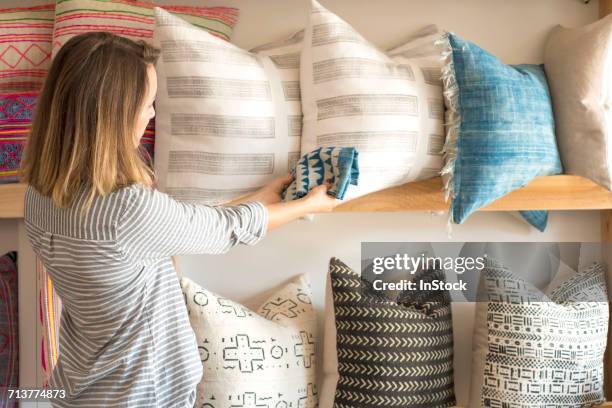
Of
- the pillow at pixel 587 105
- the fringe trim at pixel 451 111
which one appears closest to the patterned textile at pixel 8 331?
the fringe trim at pixel 451 111

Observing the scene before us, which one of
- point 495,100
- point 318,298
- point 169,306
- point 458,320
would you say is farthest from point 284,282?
point 495,100

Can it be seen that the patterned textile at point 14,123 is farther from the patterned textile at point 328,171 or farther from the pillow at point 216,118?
the patterned textile at point 328,171

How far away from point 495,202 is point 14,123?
103 centimetres

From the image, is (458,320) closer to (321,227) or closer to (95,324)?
(321,227)

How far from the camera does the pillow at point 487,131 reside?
1.42 meters

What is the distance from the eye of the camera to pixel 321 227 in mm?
1813

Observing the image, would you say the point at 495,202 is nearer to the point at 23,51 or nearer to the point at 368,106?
the point at 368,106

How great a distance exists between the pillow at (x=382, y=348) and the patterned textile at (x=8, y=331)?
0.75 metres

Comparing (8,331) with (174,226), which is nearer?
(174,226)

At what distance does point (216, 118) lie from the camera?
4.67ft

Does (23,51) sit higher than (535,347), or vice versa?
(23,51)

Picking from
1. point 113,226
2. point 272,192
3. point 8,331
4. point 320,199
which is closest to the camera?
point 113,226

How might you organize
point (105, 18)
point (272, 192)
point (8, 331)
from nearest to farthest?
point (272, 192) < point (105, 18) < point (8, 331)

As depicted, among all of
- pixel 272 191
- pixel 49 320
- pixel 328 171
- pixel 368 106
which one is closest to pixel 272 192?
pixel 272 191
